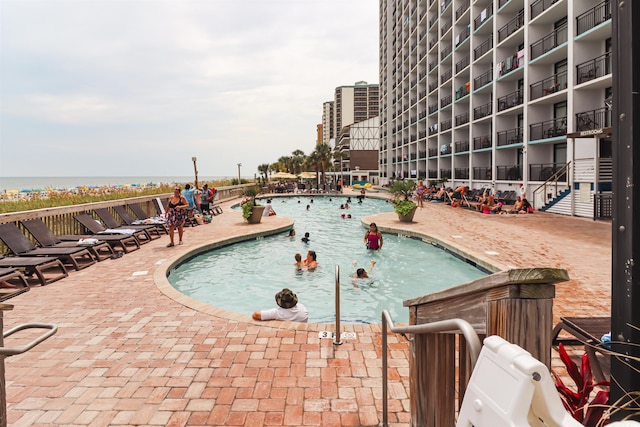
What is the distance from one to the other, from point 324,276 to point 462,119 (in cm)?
2937

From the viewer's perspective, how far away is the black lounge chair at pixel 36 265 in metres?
7.63

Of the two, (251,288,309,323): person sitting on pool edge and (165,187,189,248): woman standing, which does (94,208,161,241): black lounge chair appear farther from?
(251,288,309,323): person sitting on pool edge

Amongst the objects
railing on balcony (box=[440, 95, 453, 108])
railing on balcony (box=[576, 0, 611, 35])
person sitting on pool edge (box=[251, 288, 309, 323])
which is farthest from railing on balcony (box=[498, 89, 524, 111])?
person sitting on pool edge (box=[251, 288, 309, 323])

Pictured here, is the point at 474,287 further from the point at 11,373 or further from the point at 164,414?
the point at 11,373

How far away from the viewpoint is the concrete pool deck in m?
3.54

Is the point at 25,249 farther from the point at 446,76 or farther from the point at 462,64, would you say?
the point at 446,76

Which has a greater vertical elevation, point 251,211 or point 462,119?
point 462,119

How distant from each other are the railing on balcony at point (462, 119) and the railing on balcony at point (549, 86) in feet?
36.9

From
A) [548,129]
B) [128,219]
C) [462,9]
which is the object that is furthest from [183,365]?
[462,9]

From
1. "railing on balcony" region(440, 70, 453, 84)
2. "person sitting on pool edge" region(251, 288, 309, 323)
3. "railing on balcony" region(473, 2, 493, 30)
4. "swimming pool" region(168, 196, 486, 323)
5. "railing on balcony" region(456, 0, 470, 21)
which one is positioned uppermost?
"railing on balcony" region(456, 0, 470, 21)

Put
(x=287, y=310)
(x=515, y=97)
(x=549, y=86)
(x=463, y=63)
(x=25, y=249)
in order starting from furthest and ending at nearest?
(x=463, y=63) < (x=515, y=97) < (x=549, y=86) < (x=25, y=249) < (x=287, y=310)

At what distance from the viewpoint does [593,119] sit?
19453 mm

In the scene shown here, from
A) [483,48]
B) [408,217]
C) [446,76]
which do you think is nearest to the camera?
[408,217]

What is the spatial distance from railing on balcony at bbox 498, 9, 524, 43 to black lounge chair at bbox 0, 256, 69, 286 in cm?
2822
